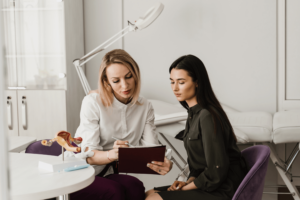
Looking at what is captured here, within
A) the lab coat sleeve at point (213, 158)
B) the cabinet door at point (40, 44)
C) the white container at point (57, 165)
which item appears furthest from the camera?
the cabinet door at point (40, 44)

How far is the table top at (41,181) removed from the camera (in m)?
0.81

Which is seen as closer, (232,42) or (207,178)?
(207,178)

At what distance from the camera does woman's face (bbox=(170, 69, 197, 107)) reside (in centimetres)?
128

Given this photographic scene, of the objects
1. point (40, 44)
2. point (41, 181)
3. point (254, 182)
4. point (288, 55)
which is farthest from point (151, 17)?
point (41, 181)

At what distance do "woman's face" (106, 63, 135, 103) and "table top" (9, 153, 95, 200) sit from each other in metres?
0.53

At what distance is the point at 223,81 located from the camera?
9.06 ft

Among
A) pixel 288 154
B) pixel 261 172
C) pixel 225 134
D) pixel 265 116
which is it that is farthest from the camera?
pixel 288 154

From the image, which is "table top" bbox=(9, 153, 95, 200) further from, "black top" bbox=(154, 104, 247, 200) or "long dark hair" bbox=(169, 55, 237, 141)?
"long dark hair" bbox=(169, 55, 237, 141)

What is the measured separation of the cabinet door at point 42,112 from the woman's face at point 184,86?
1377 millimetres

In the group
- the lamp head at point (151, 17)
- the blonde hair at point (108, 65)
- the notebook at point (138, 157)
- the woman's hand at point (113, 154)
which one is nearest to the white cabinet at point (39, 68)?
the lamp head at point (151, 17)

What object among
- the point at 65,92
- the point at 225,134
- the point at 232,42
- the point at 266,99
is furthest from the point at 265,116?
the point at 65,92

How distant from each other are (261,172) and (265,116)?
4.29ft

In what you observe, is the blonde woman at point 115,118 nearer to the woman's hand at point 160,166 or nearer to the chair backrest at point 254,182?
the woman's hand at point 160,166

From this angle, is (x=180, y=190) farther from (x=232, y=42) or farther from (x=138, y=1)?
(x=138, y=1)
